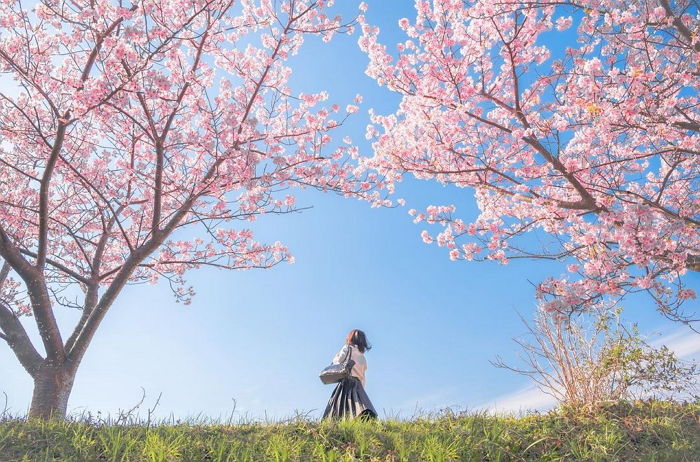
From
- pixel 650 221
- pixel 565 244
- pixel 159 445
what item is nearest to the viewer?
pixel 159 445

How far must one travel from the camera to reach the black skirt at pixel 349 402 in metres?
6.43

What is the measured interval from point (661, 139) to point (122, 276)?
7845 mm

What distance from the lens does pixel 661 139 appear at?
24.6 ft

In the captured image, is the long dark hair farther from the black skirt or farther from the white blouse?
the black skirt

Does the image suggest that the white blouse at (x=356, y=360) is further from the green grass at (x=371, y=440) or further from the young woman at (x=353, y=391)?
the green grass at (x=371, y=440)

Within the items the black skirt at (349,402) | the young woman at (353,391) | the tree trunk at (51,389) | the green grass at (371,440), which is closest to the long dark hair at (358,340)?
the young woman at (353,391)

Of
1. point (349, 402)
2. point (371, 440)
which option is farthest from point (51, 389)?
point (371, 440)

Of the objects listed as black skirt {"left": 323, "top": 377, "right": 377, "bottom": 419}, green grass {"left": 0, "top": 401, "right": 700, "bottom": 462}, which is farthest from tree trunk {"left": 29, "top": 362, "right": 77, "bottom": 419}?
black skirt {"left": 323, "top": 377, "right": 377, "bottom": 419}

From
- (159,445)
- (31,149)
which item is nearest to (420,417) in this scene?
(159,445)

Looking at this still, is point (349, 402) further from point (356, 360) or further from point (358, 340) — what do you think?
point (358, 340)

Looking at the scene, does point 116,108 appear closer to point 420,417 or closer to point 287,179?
point 287,179

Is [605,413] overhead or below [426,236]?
below

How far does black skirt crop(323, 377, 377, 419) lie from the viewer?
643 cm

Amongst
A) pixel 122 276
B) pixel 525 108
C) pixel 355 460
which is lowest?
pixel 355 460
